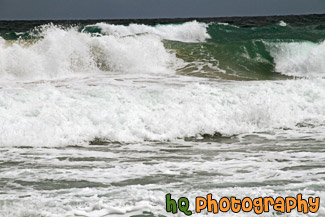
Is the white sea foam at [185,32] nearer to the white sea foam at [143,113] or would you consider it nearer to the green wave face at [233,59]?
the green wave face at [233,59]

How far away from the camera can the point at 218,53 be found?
18297 mm

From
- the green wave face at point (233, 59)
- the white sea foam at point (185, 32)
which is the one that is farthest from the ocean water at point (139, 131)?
the white sea foam at point (185, 32)

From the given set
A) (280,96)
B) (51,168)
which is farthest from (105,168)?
(280,96)

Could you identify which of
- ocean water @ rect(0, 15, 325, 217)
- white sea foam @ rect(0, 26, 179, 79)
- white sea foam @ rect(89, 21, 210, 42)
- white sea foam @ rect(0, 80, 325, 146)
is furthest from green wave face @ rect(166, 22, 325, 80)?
white sea foam @ rect(89, 21, 210, 42)

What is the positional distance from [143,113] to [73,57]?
637 cm

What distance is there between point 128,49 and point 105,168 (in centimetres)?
1047

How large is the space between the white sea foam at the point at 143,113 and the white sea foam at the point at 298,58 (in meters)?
6.03

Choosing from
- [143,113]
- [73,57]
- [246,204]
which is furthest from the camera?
[73,57]

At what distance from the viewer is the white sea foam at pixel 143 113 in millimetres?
7621

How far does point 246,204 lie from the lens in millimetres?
3988

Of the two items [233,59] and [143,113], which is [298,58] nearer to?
[233,59]

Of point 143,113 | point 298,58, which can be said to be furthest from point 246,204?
point 298,58

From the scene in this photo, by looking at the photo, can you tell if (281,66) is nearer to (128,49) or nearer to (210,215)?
(128,49)

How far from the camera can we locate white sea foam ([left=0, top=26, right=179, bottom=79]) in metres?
13.2
